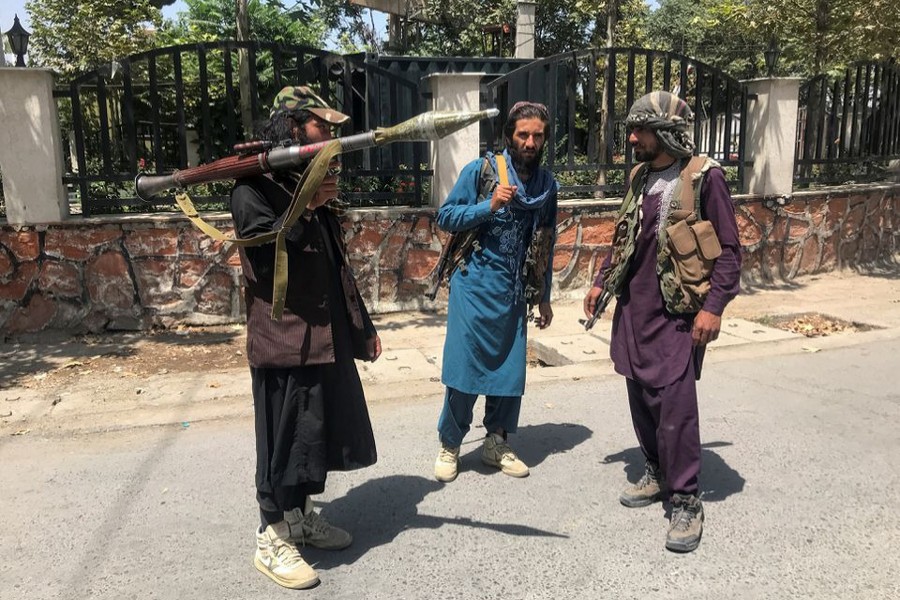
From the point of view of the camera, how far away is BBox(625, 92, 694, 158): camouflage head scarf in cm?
294

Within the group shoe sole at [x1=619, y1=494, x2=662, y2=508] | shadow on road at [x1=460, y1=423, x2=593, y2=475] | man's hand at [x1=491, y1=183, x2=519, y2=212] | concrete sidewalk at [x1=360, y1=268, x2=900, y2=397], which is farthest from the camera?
concrete sidewalk at [x1=360, y1=268, x2=900, y2=397]

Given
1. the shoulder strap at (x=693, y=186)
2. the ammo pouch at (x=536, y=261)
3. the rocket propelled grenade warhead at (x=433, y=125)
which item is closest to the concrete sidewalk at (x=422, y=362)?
the ammo pouch at (x=536, y=261)

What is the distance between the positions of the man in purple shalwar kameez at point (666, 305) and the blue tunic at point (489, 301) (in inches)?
19.7

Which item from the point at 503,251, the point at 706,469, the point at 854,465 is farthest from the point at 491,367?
the point at 854,465

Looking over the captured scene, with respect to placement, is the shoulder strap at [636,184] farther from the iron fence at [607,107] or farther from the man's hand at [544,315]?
the iron fence at [607,107]

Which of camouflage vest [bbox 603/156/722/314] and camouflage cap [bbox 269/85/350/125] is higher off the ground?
camouflage cap [bbox 269/85/350/125]

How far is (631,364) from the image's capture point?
3.15 meters

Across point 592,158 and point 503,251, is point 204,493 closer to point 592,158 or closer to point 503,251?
point 503,251

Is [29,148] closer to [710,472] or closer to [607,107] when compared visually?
[607,107]

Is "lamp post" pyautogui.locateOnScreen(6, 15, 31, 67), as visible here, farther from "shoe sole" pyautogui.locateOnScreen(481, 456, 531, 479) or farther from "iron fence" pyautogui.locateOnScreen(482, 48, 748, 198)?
"shoe sole" pyautogui.locateOnScreen(481, 456, 531, 479)

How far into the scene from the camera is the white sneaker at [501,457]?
364 cm

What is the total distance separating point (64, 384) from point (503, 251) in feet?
11.6

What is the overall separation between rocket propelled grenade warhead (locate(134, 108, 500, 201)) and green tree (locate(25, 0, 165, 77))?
639 inches

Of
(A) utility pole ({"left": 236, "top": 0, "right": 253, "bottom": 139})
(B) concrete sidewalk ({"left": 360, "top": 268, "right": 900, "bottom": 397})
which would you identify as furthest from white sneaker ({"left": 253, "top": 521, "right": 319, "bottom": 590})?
(A) utility pole ({"left": 236, "top": 0, "right": 253, "bottom": 139})
